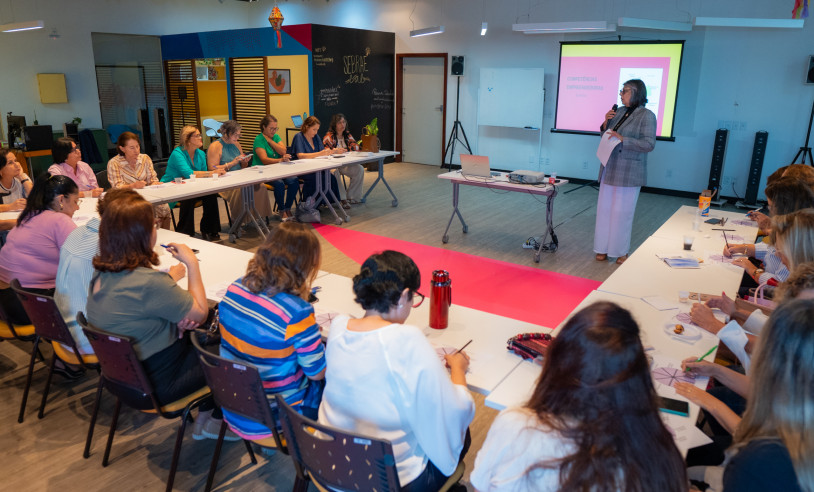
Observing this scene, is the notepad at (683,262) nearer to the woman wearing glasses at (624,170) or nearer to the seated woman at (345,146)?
the woman wearing glasses at (624,170)

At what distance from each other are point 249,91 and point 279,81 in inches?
23.7

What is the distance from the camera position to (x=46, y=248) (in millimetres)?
3168

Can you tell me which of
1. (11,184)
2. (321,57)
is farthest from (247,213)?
(321,57)

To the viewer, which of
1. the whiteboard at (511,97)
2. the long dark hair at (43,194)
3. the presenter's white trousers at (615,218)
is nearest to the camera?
the long dark hair at (43,194)

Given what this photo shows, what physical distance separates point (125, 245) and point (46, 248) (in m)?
1.17

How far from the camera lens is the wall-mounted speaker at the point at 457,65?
33.0 feet

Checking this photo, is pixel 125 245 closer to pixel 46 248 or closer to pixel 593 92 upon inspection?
pixel 46 248

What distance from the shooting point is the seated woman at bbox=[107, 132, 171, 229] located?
521 cm

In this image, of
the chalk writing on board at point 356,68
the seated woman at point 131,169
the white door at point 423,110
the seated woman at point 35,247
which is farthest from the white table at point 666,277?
the white door at point 423,110

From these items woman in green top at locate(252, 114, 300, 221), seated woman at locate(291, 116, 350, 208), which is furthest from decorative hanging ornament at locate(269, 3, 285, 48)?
woman in green top at locate(252, 114, 300, 221)

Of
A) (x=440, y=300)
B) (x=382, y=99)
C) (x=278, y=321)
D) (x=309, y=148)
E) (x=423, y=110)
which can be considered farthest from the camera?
(x=423, y=110)

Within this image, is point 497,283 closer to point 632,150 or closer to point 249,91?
point 632,150

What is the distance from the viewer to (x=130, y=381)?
2.35m

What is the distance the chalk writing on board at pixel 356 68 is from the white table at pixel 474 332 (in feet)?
24.7
